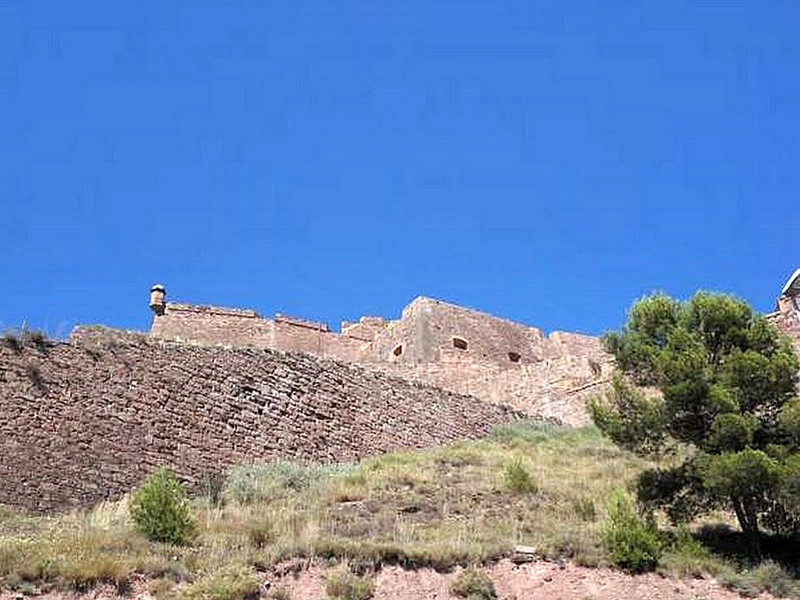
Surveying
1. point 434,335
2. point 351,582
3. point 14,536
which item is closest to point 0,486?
point 14,536

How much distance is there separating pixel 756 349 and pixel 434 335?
53.7 feet

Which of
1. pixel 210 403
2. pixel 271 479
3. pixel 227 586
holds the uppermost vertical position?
pixel 210 403

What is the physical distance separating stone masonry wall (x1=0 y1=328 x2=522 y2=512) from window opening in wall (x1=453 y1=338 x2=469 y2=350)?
8067 millimetres

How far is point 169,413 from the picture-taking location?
18.1 metres

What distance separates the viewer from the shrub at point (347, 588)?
1187 cm

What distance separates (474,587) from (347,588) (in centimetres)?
144

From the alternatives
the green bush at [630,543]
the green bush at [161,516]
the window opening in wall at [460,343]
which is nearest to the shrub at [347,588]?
the green bush at [161,516]

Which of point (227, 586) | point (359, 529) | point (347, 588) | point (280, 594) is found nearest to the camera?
point (227, 586)

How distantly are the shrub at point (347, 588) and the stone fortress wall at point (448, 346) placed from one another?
46.5ft

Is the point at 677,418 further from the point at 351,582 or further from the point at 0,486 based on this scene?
the point at 0,486

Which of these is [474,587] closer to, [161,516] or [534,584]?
[534,584]

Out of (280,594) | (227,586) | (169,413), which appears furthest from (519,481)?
(227,586)

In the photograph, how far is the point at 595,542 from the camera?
44.6 feet

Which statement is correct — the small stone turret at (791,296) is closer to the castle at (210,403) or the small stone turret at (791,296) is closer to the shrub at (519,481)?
the castle at (210,403)
